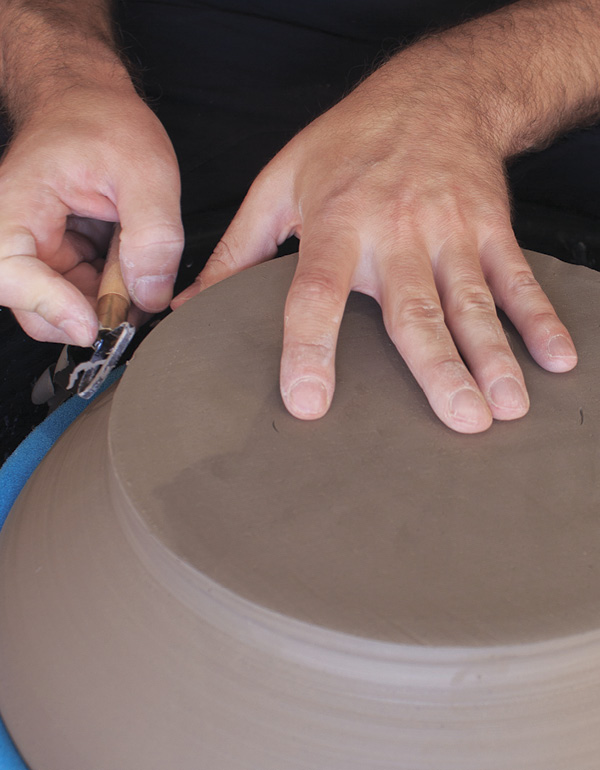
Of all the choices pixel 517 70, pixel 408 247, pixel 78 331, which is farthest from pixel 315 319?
pixel 517 70

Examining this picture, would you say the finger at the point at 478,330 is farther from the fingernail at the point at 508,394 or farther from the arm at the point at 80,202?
the arm at the point at 80,202

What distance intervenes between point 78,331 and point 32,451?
0.18 meters

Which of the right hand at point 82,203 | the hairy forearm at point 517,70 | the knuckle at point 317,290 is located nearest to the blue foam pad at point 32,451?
the right hand at point 82,203

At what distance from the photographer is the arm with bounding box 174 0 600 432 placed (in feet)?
1.94

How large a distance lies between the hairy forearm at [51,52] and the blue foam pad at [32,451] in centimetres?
39

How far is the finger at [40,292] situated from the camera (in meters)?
0.70

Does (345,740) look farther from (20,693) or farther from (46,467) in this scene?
(46,467)

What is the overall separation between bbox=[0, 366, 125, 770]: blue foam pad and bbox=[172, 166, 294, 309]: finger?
19 cm

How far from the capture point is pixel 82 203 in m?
0.81

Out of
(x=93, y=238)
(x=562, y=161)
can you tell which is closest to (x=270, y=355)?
(x=93, y=238)

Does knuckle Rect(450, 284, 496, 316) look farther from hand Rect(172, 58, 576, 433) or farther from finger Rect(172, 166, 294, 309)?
finger Rect(172, 166, 294, 309)

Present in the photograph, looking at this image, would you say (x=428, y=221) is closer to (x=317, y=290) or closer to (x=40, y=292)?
(x=317, y=290)

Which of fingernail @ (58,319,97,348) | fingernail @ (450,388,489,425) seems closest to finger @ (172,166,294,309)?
fingernail @ (58,319,97,348)

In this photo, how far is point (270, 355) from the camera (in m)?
0.63
